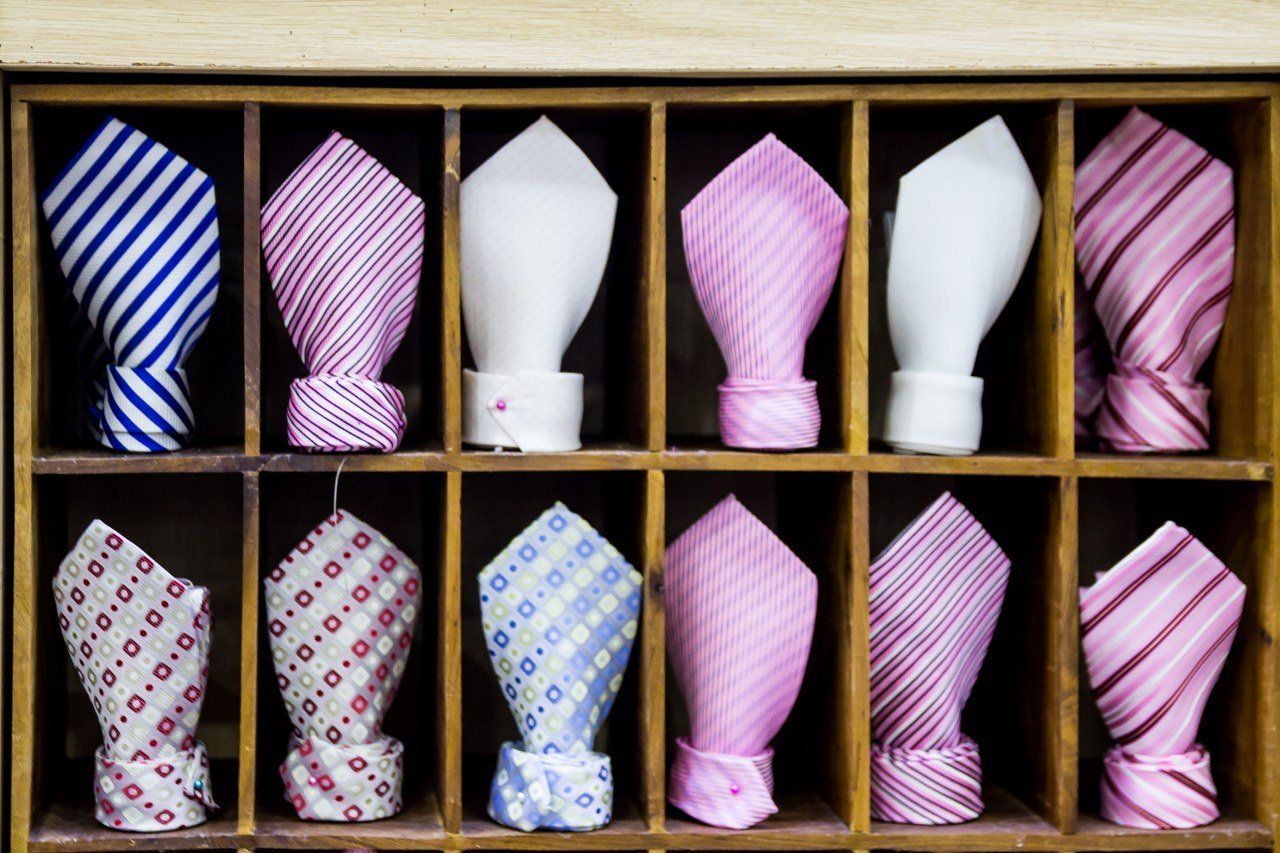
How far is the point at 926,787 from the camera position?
35.3 inches

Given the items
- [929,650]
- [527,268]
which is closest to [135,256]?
[527,268]

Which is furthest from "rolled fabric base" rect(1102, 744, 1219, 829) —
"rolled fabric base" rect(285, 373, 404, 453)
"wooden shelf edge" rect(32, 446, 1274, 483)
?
"rolled fabric base" rect(285, 373, 404, 453)

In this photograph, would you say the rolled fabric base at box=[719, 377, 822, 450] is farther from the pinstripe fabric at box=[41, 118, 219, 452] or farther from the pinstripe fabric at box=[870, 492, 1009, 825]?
the pinstripe fabric at box=[41, 118, 219, 452]

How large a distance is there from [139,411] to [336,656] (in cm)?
22

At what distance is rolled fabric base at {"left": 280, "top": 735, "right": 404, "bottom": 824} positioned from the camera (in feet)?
2.87

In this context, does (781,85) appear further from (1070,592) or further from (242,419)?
(242,419)

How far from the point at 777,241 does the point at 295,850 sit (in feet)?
1.79

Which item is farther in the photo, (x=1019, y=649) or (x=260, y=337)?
(x=1019, y=649)

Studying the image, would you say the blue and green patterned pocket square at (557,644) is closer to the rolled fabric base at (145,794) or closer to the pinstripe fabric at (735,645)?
the pinstripe fabric at (735,645)

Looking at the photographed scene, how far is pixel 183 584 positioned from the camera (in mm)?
843

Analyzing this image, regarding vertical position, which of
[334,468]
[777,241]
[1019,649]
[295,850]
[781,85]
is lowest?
[295,850]

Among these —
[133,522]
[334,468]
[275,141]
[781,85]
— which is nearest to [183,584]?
[334,468]

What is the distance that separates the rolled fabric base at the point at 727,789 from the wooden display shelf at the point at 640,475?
0.05 feet

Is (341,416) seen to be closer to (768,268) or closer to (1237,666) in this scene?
(768,268)
